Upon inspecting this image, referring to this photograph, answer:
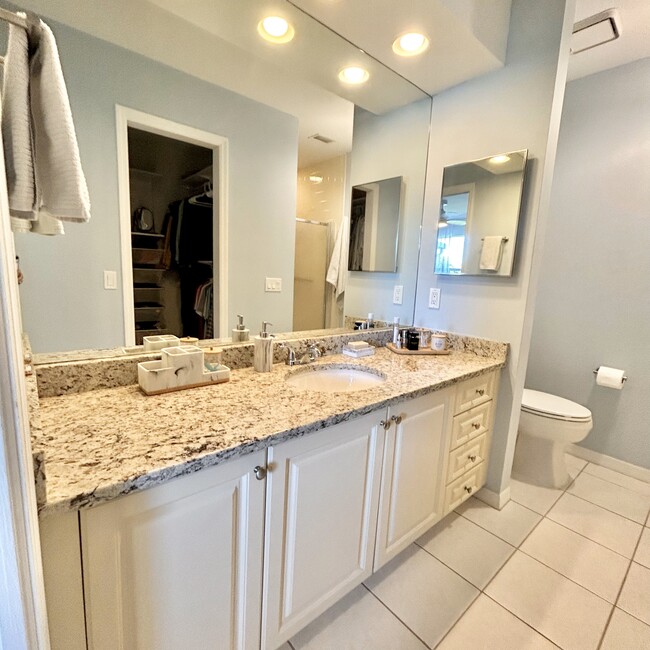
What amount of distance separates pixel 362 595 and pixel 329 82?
2.18m

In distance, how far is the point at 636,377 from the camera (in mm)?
2086

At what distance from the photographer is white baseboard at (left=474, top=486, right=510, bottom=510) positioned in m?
1.82

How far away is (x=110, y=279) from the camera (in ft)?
3.67

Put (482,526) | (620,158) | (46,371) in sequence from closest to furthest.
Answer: (46,371) < (482,526) < (620,158)

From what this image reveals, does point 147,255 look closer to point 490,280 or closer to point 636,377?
point 490,280

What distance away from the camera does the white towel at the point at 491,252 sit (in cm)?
168

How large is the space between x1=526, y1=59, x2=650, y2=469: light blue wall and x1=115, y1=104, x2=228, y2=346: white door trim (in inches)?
87.3

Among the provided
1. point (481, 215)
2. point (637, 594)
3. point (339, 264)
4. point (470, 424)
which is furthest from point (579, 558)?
point (339, 264)

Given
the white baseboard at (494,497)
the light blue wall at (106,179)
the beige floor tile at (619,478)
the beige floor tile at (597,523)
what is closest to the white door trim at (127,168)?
the light blue wall at (106,179)

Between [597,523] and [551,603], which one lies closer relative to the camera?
[551,603]

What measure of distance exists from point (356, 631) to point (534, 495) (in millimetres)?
1349

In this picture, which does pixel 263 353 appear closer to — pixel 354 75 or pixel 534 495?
pixel 354 75

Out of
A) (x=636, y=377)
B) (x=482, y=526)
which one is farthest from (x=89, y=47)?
(x=636, y=377)

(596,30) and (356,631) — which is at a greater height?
(596,30)
